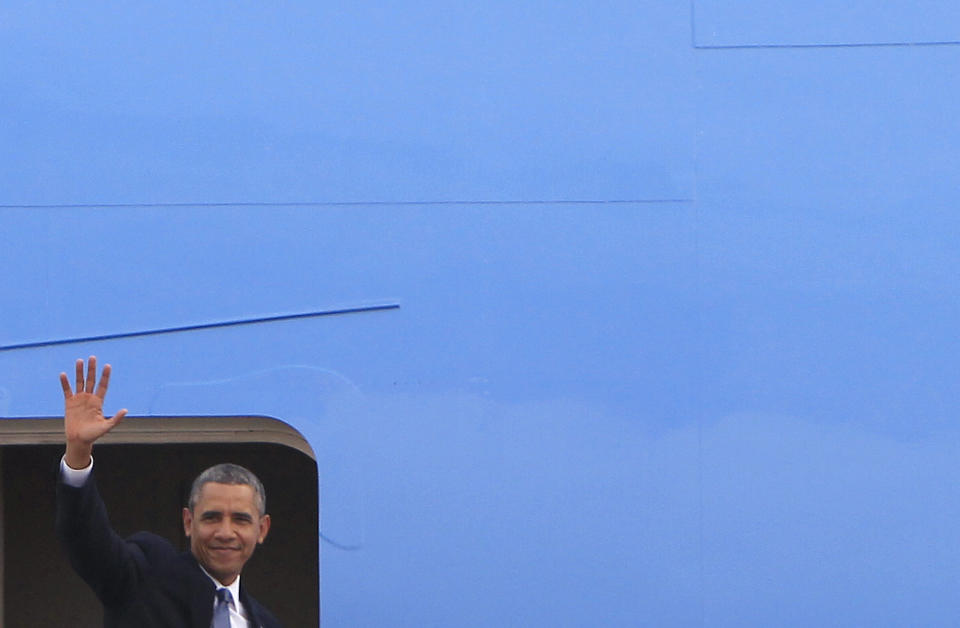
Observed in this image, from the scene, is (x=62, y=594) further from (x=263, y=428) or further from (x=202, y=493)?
(x=202, y=493)

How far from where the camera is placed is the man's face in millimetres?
1776

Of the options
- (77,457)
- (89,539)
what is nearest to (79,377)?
(77,457)

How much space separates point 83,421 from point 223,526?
27cm

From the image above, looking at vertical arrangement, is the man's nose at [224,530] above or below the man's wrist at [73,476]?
below

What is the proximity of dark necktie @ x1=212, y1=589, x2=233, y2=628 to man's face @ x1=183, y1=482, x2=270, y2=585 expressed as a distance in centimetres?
2

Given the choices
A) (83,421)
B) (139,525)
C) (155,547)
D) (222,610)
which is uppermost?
(139,525)

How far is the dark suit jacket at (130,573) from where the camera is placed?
168cm

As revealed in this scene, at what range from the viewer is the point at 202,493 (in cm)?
178

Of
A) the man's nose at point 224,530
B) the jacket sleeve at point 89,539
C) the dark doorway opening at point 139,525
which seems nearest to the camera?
the jacket sleeve at point 89,539

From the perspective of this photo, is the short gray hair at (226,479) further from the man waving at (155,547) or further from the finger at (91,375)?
the finger at (91,375)

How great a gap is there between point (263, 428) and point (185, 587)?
0.58 meters

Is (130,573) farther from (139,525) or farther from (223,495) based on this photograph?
(139,525)

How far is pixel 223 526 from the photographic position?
70.0 inches

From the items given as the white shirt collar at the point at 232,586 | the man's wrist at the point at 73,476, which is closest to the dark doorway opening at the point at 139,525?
the white shirt collar at the point at 232,586
